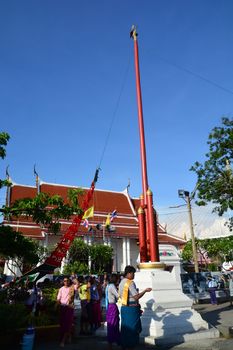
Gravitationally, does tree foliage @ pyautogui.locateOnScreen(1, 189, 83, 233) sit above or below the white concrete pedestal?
above

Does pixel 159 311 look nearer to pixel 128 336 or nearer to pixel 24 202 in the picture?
pixel 128 336

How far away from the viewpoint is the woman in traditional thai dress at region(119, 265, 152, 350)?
575cm

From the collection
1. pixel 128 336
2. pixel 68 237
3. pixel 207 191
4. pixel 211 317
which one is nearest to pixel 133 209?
pixel 207 191

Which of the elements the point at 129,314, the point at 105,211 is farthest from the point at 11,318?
the point at 105,211

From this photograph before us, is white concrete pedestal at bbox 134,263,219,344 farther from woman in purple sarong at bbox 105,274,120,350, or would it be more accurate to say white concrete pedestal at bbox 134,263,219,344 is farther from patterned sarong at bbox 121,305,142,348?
patterned sarong at bbox 121,305,142,348

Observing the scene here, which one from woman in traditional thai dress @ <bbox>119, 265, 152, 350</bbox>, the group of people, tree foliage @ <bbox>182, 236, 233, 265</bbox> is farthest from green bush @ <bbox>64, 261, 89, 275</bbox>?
woman in traditional thai dress @ <bbox>119, 265, 152, 350</bbox>

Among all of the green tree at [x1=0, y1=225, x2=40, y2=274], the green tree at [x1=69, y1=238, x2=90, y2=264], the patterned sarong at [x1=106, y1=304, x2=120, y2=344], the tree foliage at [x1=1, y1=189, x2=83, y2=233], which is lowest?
the patterned sarong at [x1=106, y1=304, x2=120, y2=344]

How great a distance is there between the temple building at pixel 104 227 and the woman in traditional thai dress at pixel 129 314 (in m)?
22.4

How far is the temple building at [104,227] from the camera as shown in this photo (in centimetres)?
2909

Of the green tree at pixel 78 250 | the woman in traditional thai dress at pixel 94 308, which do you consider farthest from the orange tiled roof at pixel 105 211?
the woman in traditional thai dress at pixel 94 308

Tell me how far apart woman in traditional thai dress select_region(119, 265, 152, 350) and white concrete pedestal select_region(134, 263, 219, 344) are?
129 centimetres

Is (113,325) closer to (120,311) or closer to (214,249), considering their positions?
(120,311)

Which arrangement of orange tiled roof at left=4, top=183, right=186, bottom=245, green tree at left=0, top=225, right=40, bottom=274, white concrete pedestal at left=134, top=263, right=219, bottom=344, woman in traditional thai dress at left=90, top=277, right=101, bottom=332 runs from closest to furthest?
white concrete pedestal at left=134, top=263, right=219, bottom=344
green tree at left=0, top=225, right=40, bottom=274
woman in traditional thai dress at left=90, top=277, right=101, bottom=332
orange tiled roof at left=4, top=183, right=186, bottom=245

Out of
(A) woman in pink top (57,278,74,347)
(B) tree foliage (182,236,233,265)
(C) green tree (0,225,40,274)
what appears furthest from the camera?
(B) tree foliage (182,236,233,265)
